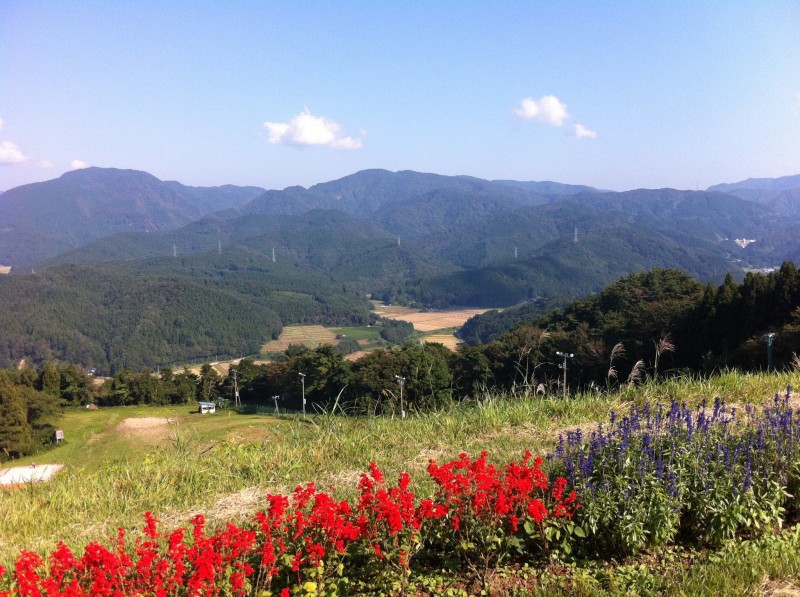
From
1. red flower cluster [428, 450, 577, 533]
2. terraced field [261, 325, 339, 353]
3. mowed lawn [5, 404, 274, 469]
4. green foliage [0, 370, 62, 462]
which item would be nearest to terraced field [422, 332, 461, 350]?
terraced field [261, 325, 339, 353]

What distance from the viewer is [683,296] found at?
39.2 metres

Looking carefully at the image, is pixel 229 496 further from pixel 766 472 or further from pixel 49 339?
pixel 49 339

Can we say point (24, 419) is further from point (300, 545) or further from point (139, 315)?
point (139, 315)

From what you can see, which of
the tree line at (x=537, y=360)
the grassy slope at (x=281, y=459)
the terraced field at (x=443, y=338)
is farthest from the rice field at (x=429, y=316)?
the grassy slope at (x=281, y=459)

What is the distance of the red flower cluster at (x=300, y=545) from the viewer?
2512mm

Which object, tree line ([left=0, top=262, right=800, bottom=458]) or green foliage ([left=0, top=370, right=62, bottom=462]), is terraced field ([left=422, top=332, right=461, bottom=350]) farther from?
green foliage ([left=0, top=370, right=62, bottom=462])

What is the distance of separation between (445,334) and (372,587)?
11840cm

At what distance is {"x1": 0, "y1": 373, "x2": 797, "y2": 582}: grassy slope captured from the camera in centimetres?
411

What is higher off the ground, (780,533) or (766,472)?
(766,472)

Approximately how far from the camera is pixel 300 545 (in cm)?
283

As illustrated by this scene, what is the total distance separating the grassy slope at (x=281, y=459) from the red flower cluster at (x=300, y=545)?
95 cm

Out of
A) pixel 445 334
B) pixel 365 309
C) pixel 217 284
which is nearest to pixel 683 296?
pixel 445 334

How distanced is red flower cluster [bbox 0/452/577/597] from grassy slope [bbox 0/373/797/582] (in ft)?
3.12

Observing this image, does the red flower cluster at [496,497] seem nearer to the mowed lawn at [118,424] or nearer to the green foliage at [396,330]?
the mowed lawn at [118,424]
